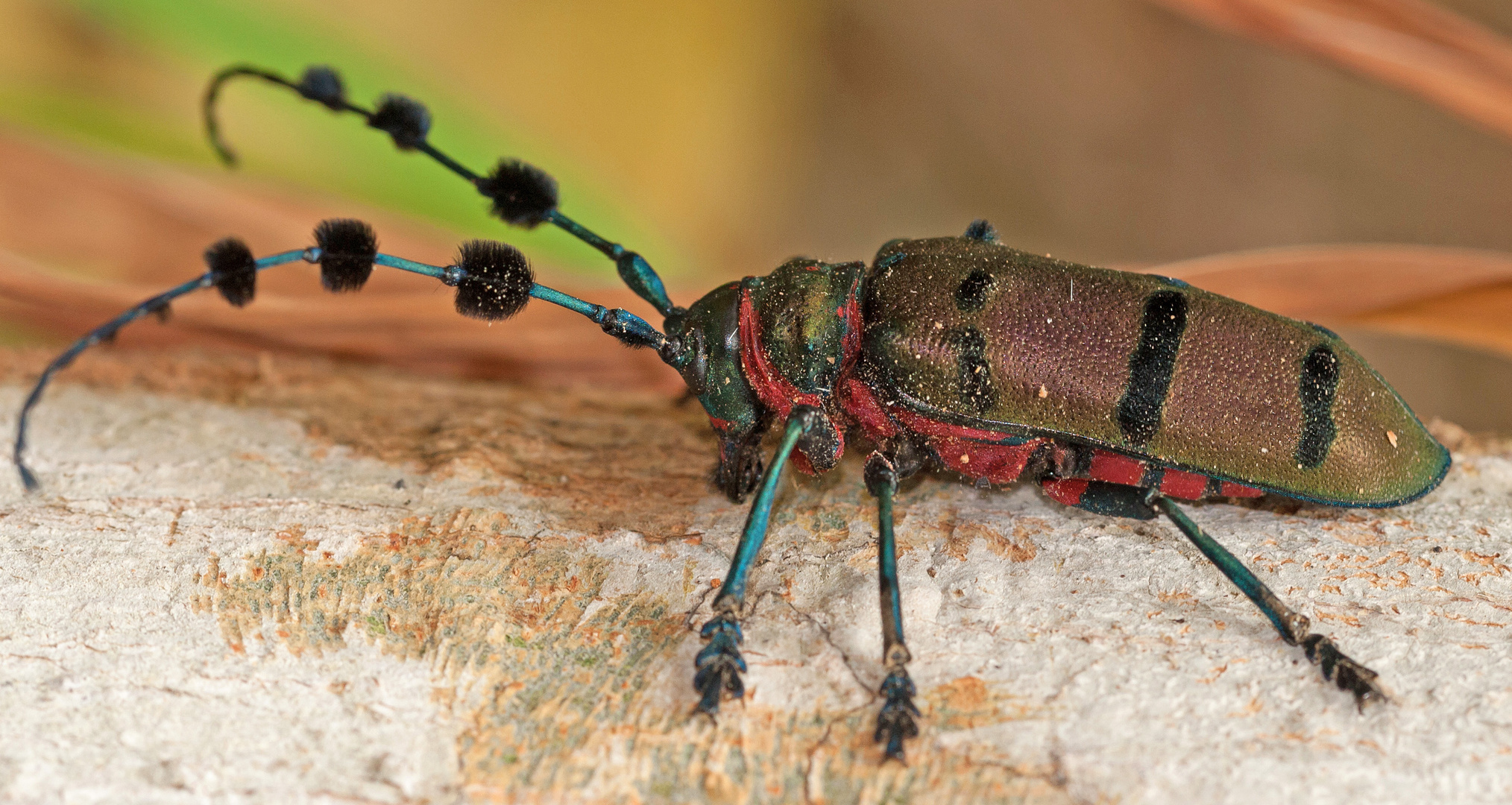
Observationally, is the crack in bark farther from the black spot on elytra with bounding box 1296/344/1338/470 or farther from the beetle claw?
the black spot on elytra with bounding box 1296/344/1338/470

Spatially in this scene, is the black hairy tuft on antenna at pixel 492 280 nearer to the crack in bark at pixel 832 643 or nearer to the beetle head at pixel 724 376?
the beetle head at pixel 724 376

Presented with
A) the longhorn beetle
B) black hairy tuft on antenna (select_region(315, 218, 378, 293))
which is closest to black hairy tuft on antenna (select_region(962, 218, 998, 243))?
the longhorn beetle

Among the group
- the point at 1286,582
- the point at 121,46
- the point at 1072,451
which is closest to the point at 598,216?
the point at 121,46

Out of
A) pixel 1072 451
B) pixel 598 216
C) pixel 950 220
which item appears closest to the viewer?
pixel 1072 451

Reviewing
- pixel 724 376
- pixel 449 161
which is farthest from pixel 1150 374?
pixel 449 161

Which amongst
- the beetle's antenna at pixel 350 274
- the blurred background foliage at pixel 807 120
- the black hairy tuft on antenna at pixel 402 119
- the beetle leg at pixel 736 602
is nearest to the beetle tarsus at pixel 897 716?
the beetle leg at pixel 736 602

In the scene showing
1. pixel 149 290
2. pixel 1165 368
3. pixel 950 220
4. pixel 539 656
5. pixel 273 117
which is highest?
pixel 950 220

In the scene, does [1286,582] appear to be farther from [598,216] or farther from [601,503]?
[598,216]
